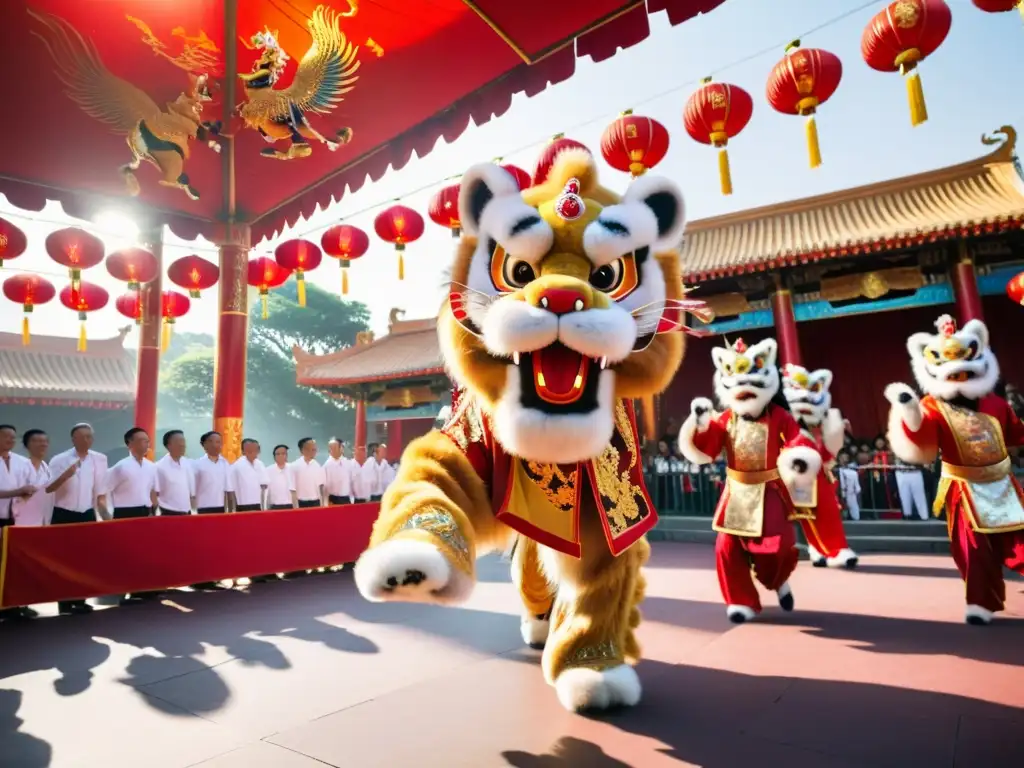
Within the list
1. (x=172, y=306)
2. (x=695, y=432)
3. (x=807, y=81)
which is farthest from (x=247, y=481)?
(x=807, y=81)

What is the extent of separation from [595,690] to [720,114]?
492 cm

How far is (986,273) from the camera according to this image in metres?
8.20

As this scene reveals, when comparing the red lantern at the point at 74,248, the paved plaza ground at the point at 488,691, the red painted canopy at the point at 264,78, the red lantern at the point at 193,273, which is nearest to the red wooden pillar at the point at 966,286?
the paved plaza ground at the point at 488,691

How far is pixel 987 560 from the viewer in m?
3.12

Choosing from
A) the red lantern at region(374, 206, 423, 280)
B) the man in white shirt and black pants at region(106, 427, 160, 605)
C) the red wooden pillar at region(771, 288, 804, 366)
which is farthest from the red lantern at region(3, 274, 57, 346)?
the red wooden pillar at region(771, 288, 804, 366)

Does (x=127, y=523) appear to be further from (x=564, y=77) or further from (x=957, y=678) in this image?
(x=957, y=678)

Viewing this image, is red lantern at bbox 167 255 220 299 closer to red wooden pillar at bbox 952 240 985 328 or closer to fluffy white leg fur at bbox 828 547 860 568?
fluffy white leg fur at bbox 828 547 860 568

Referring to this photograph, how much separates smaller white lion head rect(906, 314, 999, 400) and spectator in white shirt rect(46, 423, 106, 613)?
6.09 m

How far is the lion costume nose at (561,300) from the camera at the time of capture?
1.72 meters

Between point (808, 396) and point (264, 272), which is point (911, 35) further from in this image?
point (264, 272)

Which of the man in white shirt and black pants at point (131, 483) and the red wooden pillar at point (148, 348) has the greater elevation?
the red wooden pillar at point (148, 348)

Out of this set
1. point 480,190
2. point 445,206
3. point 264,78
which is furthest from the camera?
point 445,206

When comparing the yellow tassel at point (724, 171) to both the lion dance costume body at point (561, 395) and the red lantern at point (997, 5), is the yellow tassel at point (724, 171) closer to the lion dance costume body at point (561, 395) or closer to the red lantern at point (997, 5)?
the red lantern at point (997, 5)

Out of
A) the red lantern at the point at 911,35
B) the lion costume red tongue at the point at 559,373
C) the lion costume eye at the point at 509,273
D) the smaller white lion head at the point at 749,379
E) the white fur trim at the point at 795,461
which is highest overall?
the red lantern at the point at 911,35
